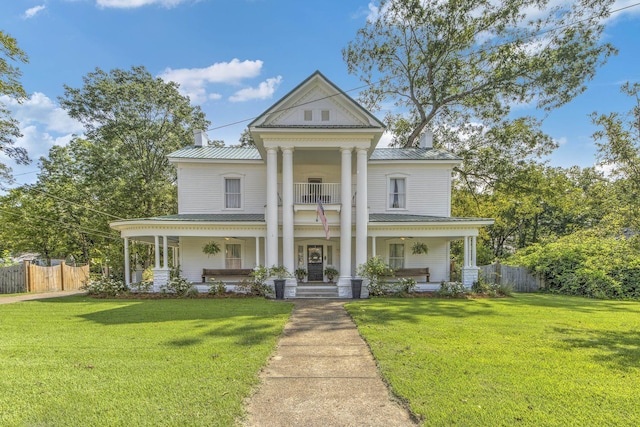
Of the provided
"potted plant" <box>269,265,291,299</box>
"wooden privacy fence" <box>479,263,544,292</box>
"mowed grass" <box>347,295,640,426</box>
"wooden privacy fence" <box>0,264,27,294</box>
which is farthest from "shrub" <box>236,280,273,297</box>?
"wooden privacy fence" <box>479,263,544,292</box>

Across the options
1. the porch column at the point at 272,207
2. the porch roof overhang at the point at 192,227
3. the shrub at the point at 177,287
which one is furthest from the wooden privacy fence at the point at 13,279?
the porch column at the point at 272,207

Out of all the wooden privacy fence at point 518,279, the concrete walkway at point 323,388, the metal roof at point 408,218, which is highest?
the metal roof at point 408,218

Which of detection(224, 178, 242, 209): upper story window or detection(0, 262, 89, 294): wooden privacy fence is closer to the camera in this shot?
detection(0, 262, 89, 294): wooden privacy fence

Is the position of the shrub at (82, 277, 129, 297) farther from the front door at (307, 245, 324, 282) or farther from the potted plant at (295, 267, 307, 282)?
the front door at (307, 245, 324, 282)

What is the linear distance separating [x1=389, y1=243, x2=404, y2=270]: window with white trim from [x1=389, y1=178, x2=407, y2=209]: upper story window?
82.5 inches

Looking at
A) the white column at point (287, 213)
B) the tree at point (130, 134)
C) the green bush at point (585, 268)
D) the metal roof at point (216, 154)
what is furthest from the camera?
the tree at point (130, 134)

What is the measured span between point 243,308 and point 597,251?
18568mm

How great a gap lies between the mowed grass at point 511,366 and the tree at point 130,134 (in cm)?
2191

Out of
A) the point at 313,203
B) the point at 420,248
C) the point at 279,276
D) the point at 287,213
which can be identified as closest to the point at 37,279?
the point at 279,276

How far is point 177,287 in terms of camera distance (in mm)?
13891

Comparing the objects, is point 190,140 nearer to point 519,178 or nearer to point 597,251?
point 519,178

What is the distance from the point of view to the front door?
16734 mm

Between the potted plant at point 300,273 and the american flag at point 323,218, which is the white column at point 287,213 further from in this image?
the potted plant at point 300,273

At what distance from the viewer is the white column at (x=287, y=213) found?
14250 mm
